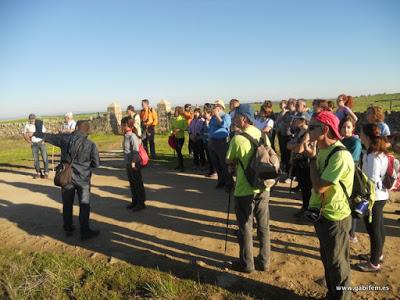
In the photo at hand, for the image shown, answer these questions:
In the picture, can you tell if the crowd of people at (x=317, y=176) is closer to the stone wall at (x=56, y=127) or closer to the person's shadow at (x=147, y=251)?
the person's shadow at (x=147, y=251)

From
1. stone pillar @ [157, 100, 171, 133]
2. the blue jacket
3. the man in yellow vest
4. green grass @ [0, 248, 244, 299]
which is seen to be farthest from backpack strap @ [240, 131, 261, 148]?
stone pillar @ [157, 100, 171, 133]

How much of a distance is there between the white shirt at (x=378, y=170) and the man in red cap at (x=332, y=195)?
113 centimetres

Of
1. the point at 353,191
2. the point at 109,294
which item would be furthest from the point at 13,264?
the point at 353,191

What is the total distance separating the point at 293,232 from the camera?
18.8ft

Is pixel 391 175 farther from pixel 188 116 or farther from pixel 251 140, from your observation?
pixel 188 116

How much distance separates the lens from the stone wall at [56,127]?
80.1ft

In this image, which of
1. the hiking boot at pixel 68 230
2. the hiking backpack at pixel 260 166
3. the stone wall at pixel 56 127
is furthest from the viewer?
the stone wall at pixel 56 127

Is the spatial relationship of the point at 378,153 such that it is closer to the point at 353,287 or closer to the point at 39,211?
the point at 353,287

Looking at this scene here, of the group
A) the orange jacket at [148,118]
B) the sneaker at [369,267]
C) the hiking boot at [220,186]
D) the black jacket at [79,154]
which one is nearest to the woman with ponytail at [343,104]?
the hiking boot at [220,186]

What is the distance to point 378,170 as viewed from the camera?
14.2 ft

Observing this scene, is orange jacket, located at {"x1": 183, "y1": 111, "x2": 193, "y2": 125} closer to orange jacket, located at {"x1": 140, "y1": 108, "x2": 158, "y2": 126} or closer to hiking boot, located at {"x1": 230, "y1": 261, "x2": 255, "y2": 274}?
orange jacket, located at {"x1": 140, "y1": 108, "x2": 158, "y2": 126}

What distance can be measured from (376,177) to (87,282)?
157 inches

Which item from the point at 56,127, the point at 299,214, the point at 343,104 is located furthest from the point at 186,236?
the point at 56,127

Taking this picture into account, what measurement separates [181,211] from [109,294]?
9.38 feet
